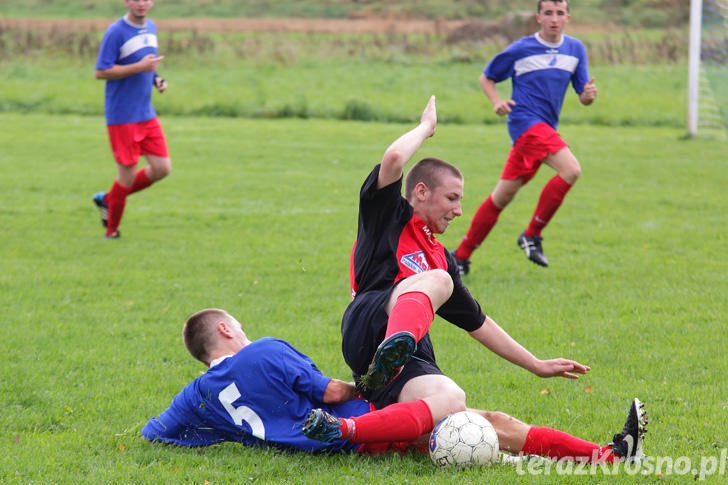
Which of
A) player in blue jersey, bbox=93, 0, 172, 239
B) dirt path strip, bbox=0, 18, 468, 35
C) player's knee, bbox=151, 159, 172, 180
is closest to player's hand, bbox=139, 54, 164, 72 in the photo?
player in blue jersey, bbox=93, 0, 172, 239

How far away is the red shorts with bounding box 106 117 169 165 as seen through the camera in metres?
9.22

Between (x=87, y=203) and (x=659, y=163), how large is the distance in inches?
380

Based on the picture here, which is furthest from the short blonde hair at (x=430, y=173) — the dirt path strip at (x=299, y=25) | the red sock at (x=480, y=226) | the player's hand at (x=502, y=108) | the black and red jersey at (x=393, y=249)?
the dirt path strip at (x=299, y=25)

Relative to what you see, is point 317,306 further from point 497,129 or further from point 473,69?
point 473,69

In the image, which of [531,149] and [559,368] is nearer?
[559,368]

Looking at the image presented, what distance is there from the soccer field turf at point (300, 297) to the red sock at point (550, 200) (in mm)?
521

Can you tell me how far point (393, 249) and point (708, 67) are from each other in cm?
1633

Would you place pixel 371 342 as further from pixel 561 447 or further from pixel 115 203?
pixel 115 203

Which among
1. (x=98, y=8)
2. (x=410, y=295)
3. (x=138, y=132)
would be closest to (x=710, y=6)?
(x=138, y=132)

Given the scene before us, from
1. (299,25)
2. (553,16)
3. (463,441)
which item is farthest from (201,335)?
(299,25)

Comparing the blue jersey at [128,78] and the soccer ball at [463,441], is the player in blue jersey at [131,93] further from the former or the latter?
the soccer ball at [463,441]

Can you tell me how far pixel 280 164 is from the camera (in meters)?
14.9

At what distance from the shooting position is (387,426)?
12.1 ft

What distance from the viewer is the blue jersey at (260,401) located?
391 centimetres
